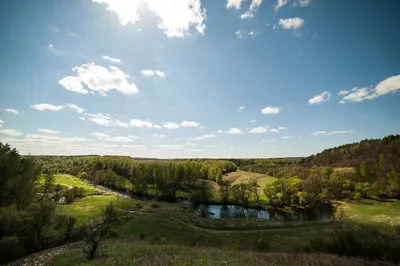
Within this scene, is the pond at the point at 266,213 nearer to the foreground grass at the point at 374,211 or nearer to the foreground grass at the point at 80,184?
the foreground grass at the point at 374,211

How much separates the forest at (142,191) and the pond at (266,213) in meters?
6.32

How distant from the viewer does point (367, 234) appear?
38250 millimetres

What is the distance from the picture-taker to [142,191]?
117562 mm

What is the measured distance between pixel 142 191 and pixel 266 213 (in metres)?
75.0

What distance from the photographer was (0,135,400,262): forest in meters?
30.4

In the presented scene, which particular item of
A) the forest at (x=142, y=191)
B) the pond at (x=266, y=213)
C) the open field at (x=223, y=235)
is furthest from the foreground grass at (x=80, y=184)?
the pond at (x=266, y=213)

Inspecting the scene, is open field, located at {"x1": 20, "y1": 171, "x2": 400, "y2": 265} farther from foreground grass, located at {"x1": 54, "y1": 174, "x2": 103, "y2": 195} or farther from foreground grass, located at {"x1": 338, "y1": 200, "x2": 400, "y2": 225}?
foreground grass, located at {"x1": 54, "y1": 174, "x2": 103, "y2": 195}

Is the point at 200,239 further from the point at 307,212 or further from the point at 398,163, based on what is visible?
the point at 398,163

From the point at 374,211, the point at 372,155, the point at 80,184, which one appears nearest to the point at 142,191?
the point at 80,184

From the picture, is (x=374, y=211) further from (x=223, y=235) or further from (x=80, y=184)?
(x=80, y=184)

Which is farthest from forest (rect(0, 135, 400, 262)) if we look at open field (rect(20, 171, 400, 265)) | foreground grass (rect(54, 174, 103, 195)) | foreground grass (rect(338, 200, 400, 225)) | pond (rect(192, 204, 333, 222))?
foreground grass (rect(338, 200, 400, 225))

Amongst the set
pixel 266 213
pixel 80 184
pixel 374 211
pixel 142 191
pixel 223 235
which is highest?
pixel 374 211

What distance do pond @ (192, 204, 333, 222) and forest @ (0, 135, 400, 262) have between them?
20.7 feet

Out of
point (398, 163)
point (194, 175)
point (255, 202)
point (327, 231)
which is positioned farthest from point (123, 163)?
point (398, 163)
